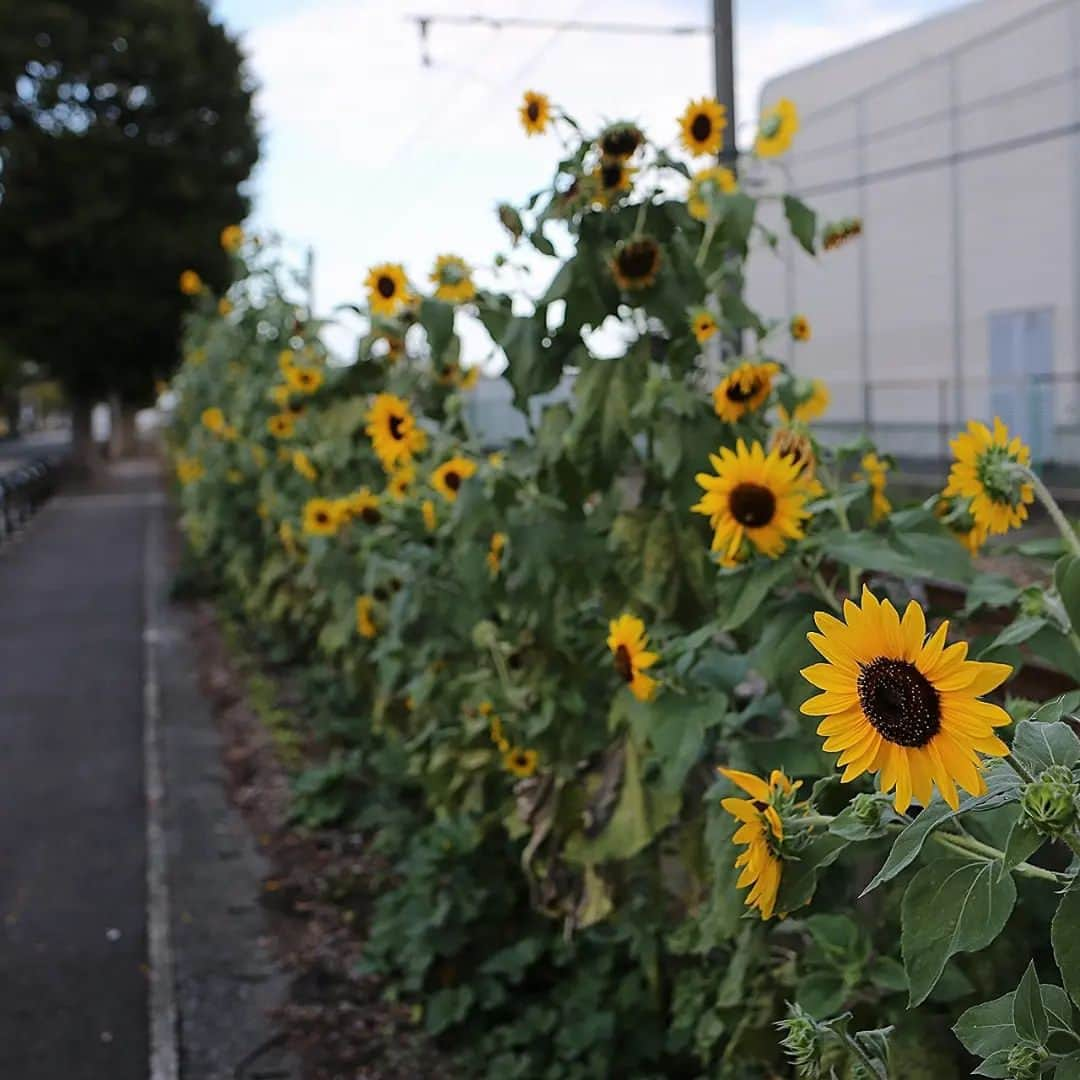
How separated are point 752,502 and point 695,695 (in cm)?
40

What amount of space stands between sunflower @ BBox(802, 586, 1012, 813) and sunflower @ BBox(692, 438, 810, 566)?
0.96 meters

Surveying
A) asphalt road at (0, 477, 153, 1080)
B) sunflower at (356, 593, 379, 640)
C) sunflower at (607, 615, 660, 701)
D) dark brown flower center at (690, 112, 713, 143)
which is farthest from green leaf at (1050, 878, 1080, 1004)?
sunflower at (356, 593, 379, 640)

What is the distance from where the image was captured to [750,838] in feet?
5.31

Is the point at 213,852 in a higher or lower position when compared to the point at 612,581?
lower

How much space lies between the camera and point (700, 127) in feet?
10.6

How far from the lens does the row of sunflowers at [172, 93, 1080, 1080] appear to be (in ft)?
4.49

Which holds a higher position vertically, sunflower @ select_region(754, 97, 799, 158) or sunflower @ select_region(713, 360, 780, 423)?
sunflower @ select_region(754, 97, 799, 158)

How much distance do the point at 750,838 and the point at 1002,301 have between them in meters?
16.4

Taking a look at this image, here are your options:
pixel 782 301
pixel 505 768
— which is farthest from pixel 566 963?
pixel 782 301

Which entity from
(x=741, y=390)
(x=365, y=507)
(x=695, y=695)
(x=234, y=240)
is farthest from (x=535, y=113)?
(x=234, y=240)

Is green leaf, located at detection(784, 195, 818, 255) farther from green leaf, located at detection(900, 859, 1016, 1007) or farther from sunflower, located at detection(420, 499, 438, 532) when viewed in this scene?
green leaf, located at detection(900, 859, 1016, 1007)

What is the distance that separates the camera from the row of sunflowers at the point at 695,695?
1.37m

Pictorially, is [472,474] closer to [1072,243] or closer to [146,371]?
[1072,243]

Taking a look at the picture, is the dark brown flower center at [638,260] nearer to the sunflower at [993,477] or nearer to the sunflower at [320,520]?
the sunflower at [993,477]
